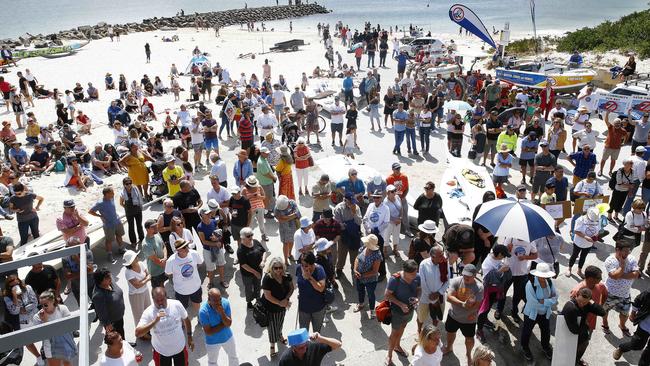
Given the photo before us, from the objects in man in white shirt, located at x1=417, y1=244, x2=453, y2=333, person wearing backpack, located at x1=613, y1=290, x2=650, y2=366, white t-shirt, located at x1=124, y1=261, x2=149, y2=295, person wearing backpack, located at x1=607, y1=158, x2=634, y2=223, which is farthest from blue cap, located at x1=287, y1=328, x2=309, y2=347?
person wearing backpack, located at x1=607, y1=158, x2=634, y2=223

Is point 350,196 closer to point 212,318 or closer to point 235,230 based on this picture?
point 235,230

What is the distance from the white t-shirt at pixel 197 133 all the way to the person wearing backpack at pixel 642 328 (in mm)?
10550

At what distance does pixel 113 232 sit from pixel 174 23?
57.9m

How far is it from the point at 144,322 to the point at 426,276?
3.53 m

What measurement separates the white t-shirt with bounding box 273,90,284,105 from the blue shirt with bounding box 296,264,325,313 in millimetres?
11775

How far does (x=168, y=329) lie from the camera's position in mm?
5723

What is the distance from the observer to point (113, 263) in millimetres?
9227

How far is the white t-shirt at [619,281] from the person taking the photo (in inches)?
265

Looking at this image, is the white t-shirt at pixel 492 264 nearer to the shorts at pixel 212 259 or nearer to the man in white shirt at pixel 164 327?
the man in white shirt at pixel 164 327

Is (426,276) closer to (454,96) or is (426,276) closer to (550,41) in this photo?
(454,96)

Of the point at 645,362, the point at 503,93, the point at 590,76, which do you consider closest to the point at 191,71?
the point at 503,93

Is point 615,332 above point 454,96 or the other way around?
the other way around

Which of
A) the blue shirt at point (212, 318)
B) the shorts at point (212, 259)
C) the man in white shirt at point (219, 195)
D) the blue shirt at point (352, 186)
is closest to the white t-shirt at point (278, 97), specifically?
the man in white shirt at point (219, 195)

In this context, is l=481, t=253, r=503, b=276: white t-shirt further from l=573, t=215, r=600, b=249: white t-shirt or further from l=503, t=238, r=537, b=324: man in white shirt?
l=573, t=215, r=600, b=249: white t-shirt
